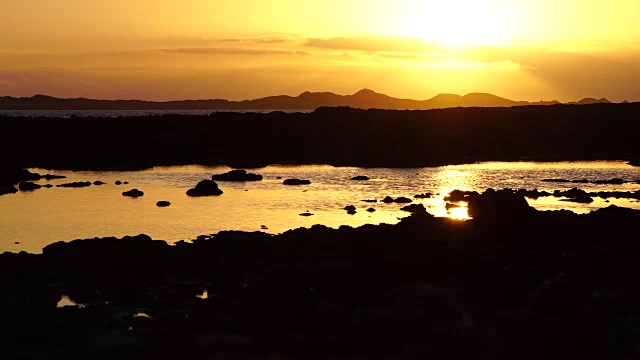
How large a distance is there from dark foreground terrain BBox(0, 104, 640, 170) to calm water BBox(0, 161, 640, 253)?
46.3 feet

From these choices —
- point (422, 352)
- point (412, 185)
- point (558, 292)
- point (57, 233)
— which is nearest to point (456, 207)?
point (412, 185)

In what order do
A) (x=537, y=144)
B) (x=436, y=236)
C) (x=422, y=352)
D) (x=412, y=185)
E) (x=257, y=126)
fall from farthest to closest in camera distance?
1. (x=257, y=126)
2. (x=537, y=144)
3. (x=412, y=185)
4. (x=436, y=236)
5. (x=422, y=352)

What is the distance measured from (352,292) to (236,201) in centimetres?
3114

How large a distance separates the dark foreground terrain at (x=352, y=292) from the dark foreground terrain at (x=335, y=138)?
59946mm

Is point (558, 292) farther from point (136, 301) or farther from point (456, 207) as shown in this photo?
point (456, 207)

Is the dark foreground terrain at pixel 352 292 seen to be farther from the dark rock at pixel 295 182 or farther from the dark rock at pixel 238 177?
the dark rock at pixel 238 177

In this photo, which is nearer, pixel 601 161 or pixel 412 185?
pixel 412 185

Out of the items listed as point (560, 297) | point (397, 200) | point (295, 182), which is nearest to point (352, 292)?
point (560, 297)

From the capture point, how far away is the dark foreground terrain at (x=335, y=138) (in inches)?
4203

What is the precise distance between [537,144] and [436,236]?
305 ft

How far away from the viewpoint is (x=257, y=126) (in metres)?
135

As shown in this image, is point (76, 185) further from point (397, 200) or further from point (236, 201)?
point (397, 200)

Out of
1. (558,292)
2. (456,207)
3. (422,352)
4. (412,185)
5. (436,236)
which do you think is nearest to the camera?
(422,352)

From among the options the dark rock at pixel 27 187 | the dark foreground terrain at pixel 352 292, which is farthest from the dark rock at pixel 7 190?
the dark foreground terrain at pixel 352 292
